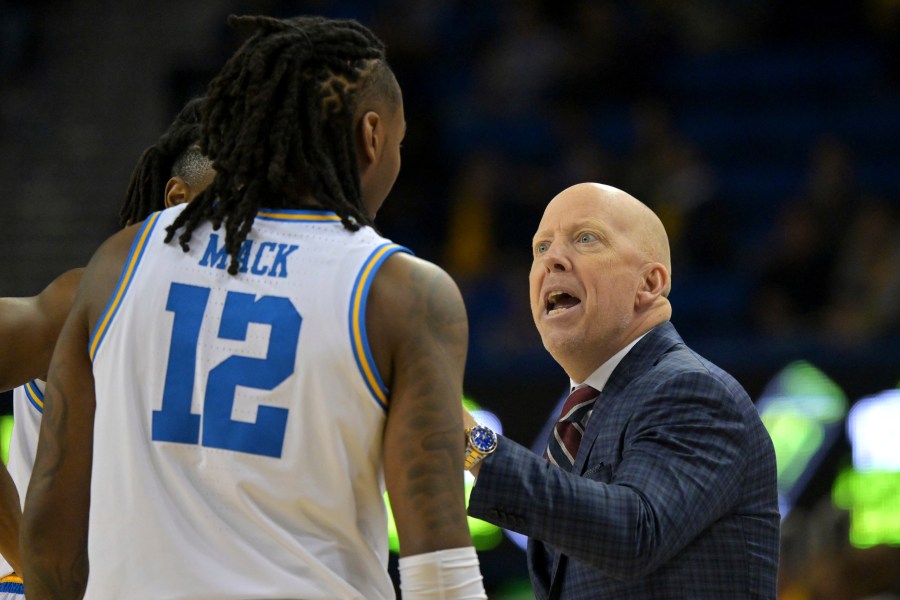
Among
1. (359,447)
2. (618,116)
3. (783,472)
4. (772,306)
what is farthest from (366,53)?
(618,116)

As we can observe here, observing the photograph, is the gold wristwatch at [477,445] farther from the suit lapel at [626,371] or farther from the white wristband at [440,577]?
the white wristband at [440,577]

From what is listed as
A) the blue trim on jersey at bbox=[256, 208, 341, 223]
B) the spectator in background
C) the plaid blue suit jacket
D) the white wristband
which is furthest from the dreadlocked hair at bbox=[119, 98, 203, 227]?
the spectator in background

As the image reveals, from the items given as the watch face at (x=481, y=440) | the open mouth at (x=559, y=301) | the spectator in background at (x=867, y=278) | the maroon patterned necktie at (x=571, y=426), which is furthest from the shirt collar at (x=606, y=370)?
the spectator in background at (x=867, y=278)

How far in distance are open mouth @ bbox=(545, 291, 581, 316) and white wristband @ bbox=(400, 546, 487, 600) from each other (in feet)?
3.88

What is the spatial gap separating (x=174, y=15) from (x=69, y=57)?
97cm

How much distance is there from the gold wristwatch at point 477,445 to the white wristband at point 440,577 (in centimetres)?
55

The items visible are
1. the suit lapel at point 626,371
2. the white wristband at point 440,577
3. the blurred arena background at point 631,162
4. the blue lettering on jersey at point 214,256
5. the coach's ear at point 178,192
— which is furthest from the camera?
the blurred arena background at point 631,162

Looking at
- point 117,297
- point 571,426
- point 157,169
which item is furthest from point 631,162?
point 117,297

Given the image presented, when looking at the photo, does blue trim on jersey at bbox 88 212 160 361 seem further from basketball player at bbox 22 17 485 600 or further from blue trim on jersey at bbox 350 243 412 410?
blue trim on jersey at bbox 350 243 412 410

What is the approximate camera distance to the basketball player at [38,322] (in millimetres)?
2734

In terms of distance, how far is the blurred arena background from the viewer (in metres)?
6.82

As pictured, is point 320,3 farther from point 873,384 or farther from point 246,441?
point 246,441

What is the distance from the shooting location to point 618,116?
32.8 feet

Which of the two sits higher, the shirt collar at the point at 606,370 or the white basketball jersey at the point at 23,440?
the shirt collar at the point at 606,370
